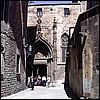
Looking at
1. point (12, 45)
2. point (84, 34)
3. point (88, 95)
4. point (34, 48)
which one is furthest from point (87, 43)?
point (34, 48)

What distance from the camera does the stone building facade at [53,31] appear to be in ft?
93.7

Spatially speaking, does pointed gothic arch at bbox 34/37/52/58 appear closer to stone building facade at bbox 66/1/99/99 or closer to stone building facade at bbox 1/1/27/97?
stone building facade at bbox 1/1/27/97

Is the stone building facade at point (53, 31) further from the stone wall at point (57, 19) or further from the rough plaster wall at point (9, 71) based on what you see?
the rough plaster wall at point (9, 71)

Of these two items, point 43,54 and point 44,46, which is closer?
point 44,46

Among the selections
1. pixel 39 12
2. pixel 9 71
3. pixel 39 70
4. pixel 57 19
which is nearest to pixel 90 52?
pixel 9 71

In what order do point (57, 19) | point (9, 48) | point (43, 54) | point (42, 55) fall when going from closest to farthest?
point (9, 48)
point (57, 19)
point (43, 54)
point (42, 55)

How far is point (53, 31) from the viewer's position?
1136 inches

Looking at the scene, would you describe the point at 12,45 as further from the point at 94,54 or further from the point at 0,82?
the point at 94,54

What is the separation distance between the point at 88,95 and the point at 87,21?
2.92m

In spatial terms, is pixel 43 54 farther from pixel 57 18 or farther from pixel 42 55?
pixel 57 18

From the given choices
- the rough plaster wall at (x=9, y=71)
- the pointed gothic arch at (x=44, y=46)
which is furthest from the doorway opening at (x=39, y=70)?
the rough plaster wall at (x=9, y=71)

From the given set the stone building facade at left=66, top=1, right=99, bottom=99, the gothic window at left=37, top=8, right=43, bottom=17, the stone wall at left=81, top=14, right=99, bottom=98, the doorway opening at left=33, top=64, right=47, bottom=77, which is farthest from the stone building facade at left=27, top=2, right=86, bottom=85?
the stone wall at left=81, top=14, right=99, bottom=98

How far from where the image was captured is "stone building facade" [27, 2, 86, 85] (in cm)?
2856

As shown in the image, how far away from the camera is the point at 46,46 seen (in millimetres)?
28797
